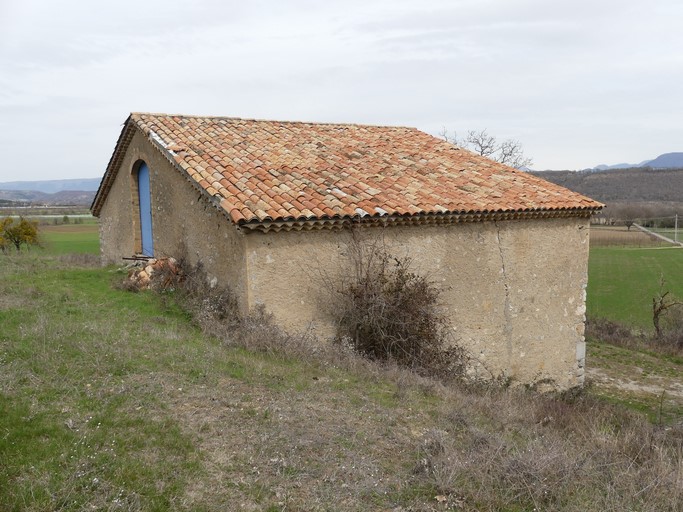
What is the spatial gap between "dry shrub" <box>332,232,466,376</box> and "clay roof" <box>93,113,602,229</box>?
800mm

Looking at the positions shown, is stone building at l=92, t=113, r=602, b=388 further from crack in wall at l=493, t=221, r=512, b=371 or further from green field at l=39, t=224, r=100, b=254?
green field at l=39, t=224, r=100, b=254

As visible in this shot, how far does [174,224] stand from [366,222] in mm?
4023

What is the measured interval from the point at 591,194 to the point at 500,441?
154 ft

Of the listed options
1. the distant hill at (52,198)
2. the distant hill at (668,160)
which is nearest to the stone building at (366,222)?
the distant hill at (52,198)

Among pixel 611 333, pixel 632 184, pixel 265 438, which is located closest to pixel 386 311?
pixel 265 438

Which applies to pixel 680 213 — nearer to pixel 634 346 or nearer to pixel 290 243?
pixel 634 346

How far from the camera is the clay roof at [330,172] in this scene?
774 cm

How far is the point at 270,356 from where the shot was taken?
6500 millimetres

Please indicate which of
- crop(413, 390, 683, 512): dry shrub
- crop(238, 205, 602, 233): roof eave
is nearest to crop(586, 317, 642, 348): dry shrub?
crop(238, 205, 602, 233): roof eave

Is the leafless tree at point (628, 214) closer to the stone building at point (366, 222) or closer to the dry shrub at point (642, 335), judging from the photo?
the dry shrub at point (642, 335)

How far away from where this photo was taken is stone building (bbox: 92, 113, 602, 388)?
A: 757 cm

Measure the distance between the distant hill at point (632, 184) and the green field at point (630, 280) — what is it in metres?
9.56

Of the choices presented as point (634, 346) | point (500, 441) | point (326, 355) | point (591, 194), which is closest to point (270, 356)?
point (326, 355)

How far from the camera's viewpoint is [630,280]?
95.1 feet
